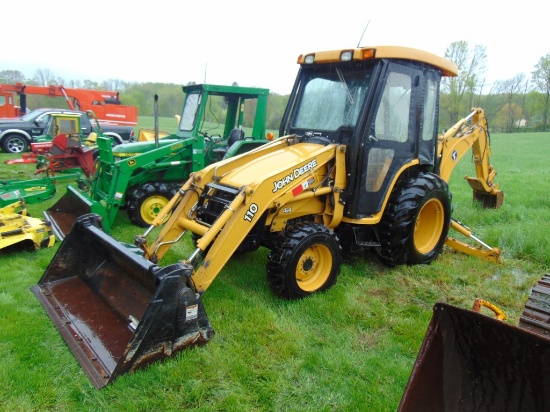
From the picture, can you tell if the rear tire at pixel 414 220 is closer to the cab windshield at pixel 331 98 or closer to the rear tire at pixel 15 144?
the cab windshield at pixel 331 98

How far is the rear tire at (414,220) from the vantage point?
4582 mm

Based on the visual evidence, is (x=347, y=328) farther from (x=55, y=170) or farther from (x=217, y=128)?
(x=55, y=170)

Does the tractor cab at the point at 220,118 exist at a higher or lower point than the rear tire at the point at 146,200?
higher

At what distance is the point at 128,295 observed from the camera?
3.58m

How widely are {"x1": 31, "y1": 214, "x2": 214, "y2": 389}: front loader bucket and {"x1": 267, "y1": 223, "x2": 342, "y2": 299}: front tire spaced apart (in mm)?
860

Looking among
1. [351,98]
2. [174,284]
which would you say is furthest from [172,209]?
[351,98]

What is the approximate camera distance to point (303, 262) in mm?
4012

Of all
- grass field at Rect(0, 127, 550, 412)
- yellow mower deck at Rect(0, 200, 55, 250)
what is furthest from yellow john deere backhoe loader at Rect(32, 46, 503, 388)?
yellow mower deck at Rect(0, 200, 55, 250)

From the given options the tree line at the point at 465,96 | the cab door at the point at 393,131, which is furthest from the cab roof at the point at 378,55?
the tree line at the point at 465,96

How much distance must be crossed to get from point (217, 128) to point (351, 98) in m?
3.60

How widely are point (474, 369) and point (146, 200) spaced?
5.40m

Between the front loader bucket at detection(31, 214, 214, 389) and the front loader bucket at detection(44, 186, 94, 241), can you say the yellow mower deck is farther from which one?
the front loader bucket at detection(31, 214, 214, 389)

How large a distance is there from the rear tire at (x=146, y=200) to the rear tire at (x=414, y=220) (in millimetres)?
3584

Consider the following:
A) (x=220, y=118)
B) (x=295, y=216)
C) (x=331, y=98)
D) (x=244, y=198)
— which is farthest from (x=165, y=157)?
(x=244, y=198)
